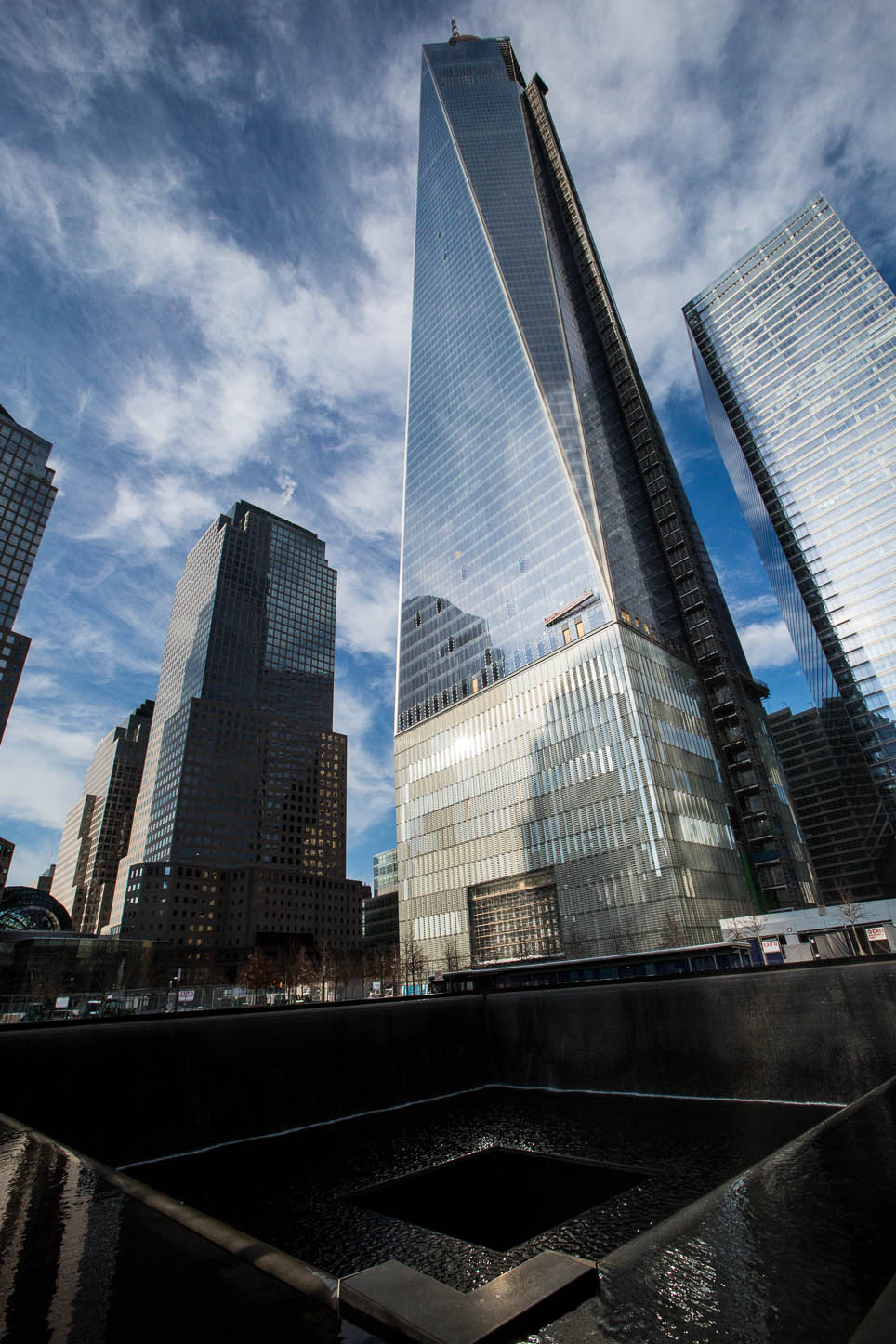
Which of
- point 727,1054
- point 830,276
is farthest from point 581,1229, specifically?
point 830,276

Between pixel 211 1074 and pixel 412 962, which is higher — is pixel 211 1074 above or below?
below

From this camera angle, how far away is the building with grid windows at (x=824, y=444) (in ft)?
325

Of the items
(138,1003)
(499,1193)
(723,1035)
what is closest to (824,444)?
(723,1035)

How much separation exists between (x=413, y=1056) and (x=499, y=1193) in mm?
9891

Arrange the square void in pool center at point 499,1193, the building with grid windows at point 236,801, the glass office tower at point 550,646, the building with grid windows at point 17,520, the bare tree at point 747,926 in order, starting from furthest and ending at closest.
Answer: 1. the building with grid windows at point 236,801
2. the building with grid windows at point 17,520
3. the glass office tower at point 550,646
4. the bare tree at point 747,926
5. the square void in pool center at point 499,1193

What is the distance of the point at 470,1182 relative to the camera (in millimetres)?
11977

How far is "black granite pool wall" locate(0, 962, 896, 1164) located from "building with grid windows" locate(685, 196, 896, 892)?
97226 mm

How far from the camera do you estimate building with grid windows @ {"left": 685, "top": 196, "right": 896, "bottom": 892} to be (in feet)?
325

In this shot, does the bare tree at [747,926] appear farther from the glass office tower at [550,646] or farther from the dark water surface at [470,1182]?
the dark water surface at [470,1182]

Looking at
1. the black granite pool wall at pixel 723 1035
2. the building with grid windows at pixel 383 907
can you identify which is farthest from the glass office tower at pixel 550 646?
the building with grid windows at pixel 383 907

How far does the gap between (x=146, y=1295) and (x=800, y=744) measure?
566 ft

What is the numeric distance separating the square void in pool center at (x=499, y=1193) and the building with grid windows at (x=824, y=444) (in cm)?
10481

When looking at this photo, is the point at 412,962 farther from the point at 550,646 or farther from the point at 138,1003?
the point at 138,1003

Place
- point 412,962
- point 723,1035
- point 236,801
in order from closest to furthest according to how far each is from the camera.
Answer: point 723,1035 < point 412,962 < point 236,801
